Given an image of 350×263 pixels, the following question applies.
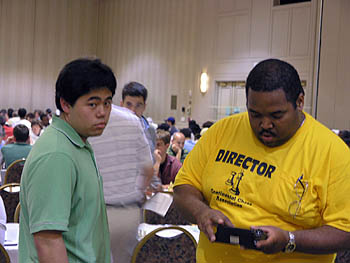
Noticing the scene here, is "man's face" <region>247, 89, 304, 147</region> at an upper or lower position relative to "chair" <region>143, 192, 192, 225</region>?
upper

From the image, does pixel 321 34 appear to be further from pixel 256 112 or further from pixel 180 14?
pixel 256 112

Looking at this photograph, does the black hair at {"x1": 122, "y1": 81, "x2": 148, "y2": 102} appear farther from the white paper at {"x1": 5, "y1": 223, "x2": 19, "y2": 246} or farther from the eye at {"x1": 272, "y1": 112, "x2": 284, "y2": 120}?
the eye at {"x1": 272, "y1": 112, "x2": 284, "y2": 120}

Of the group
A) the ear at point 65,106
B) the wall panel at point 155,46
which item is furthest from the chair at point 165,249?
the wall panel at point 155,46

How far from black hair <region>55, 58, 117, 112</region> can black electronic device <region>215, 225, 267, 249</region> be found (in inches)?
28.3

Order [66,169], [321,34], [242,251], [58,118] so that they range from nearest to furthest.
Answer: [66,169], [58,118], [242,251], [321,34]

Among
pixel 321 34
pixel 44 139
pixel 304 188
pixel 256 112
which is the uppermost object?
pixel 321 34

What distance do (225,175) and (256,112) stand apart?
289 millimetres

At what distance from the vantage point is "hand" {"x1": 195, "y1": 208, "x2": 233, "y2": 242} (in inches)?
64.3

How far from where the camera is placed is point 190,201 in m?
1.80

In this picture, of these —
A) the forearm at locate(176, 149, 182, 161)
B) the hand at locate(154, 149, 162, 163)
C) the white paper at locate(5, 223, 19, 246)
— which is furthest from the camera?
the forearm at locate(176, 149, 182, 161)

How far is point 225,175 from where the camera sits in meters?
1.73

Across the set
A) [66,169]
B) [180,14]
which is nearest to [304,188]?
[66,169]

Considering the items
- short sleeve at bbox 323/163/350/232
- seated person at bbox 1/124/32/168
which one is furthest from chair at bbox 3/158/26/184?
short sleeve at bbox 323/163/350/232

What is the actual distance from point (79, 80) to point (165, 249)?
5.27 ft
